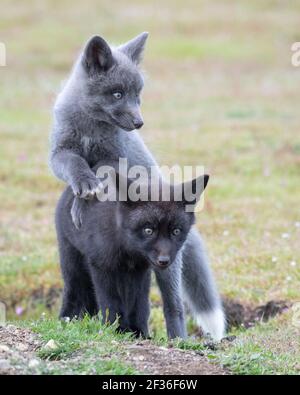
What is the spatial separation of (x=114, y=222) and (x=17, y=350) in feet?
5.22

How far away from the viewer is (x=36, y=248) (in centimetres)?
1126

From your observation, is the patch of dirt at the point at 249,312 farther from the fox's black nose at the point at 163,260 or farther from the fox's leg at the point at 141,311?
the fox's black nose at the point at 163,260

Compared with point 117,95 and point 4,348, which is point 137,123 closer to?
point 117,95

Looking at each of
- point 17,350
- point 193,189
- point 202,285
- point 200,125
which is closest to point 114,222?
point 193,189

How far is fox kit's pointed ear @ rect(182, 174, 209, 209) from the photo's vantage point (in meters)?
6.81

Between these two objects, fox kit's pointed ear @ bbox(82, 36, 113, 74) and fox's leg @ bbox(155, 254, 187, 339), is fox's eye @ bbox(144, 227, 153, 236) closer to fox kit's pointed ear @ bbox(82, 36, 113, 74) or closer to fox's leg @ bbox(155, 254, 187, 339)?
fox's leg @ bbox(155, 254, 187, 339)

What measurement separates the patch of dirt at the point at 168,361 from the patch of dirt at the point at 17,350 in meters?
0.70

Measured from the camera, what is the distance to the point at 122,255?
706 cm

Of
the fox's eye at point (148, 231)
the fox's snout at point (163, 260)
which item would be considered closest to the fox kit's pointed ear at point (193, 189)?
the fox's eye at point (148, 231)

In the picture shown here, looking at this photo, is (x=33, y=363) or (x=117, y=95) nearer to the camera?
(x=33, y=363)

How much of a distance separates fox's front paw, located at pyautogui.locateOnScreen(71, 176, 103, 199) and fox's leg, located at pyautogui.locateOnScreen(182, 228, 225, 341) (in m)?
1.57

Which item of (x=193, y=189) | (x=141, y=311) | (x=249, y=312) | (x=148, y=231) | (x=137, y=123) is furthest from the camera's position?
(x=249, y=312)

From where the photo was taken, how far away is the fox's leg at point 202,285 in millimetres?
8664

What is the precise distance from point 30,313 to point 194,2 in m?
29.3
